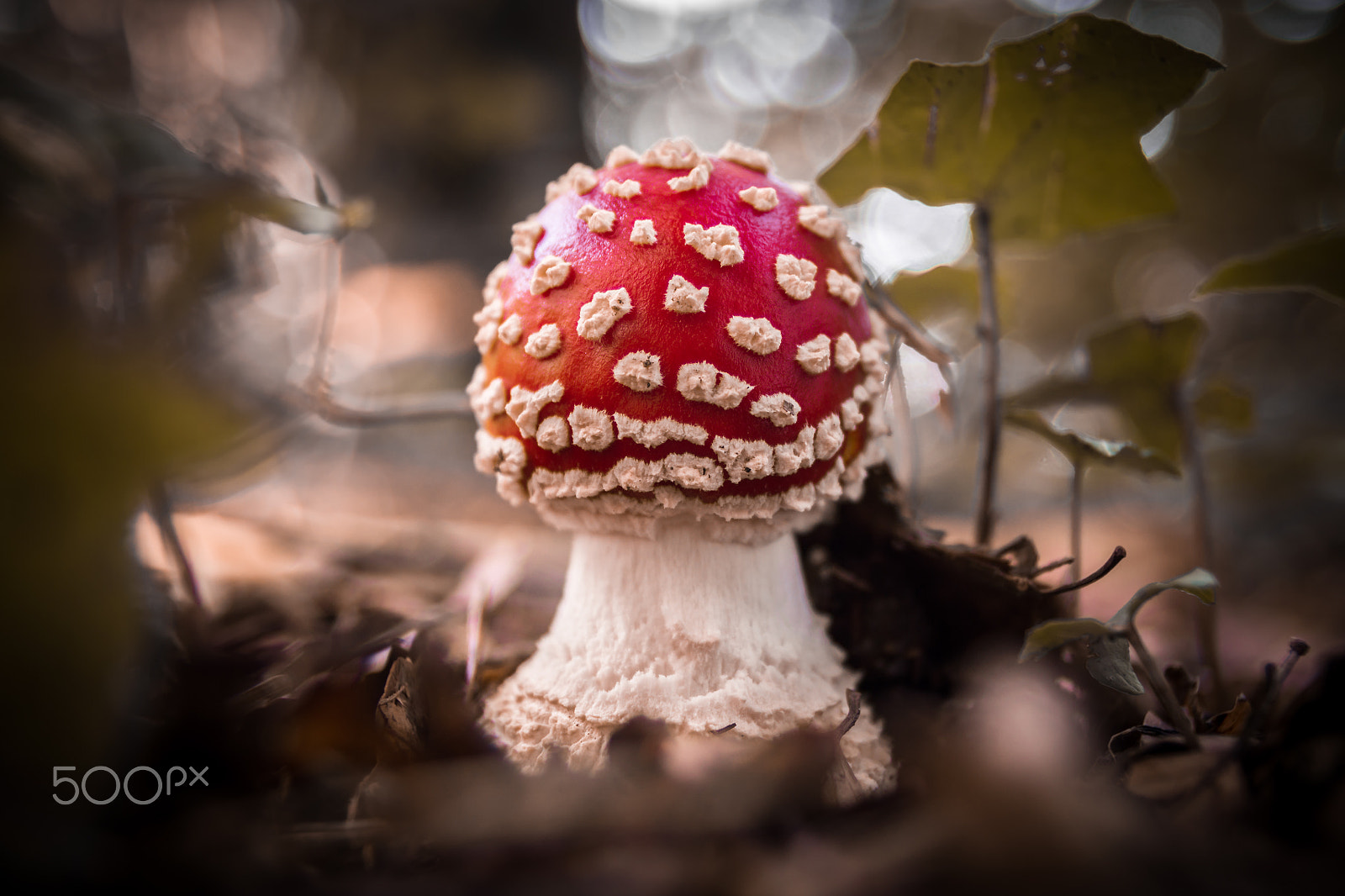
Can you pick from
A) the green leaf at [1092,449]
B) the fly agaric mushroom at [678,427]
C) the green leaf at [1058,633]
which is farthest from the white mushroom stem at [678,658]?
the green leaf at [1092,449]

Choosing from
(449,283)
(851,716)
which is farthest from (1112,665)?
(449,283)

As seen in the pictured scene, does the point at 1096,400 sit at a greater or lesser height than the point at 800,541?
greater

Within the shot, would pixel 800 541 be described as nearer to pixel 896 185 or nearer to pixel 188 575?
pixel 896 185

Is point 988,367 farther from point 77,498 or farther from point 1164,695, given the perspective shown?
point 77,498

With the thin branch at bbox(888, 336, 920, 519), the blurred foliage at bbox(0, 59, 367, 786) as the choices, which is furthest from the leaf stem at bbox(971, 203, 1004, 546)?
the blurred foliage at bbox(0, 59, 367, 786)

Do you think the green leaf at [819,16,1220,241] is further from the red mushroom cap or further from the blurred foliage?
the blurred foliage

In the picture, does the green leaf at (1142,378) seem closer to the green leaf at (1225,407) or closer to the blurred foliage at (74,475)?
the green leaf at (1225,407)

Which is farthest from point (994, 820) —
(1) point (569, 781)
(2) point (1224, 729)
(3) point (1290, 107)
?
(3) point (1290, 107)
